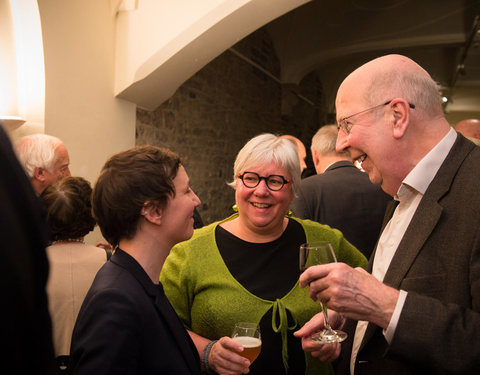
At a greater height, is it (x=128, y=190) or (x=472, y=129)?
(x=472, y=129)

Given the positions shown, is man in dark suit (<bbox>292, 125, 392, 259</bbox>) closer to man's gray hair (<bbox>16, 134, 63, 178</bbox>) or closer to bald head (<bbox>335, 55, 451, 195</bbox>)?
bald head (<bbox>335, 55, 451, 195</bbox>)

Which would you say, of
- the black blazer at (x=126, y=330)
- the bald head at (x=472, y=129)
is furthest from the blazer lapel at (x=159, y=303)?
the bald head at (x=472, y=129)

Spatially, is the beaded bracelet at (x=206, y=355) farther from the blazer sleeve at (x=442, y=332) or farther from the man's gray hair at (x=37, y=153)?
the man's gray hair at (x=37, y=153)

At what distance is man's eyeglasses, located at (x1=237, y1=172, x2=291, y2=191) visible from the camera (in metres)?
2.10

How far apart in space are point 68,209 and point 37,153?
1.00 meters

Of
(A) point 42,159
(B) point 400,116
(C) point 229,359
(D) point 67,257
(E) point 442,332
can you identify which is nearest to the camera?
(E) point 442,332

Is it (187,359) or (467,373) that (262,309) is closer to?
(187,359)

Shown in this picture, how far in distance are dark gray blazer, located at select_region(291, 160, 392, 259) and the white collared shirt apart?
1533mm

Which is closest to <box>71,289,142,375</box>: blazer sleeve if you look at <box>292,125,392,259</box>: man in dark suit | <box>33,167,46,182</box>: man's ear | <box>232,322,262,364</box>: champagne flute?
<box>232,322,262,364</box>: champagne flute

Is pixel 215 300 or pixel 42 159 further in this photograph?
pixel 42 159

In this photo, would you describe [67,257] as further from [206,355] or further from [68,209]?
[206,355]

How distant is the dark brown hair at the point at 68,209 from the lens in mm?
2396

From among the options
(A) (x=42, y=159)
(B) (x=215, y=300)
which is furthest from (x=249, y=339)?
(A) (x=42, y=159)

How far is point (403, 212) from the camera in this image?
1.55m
